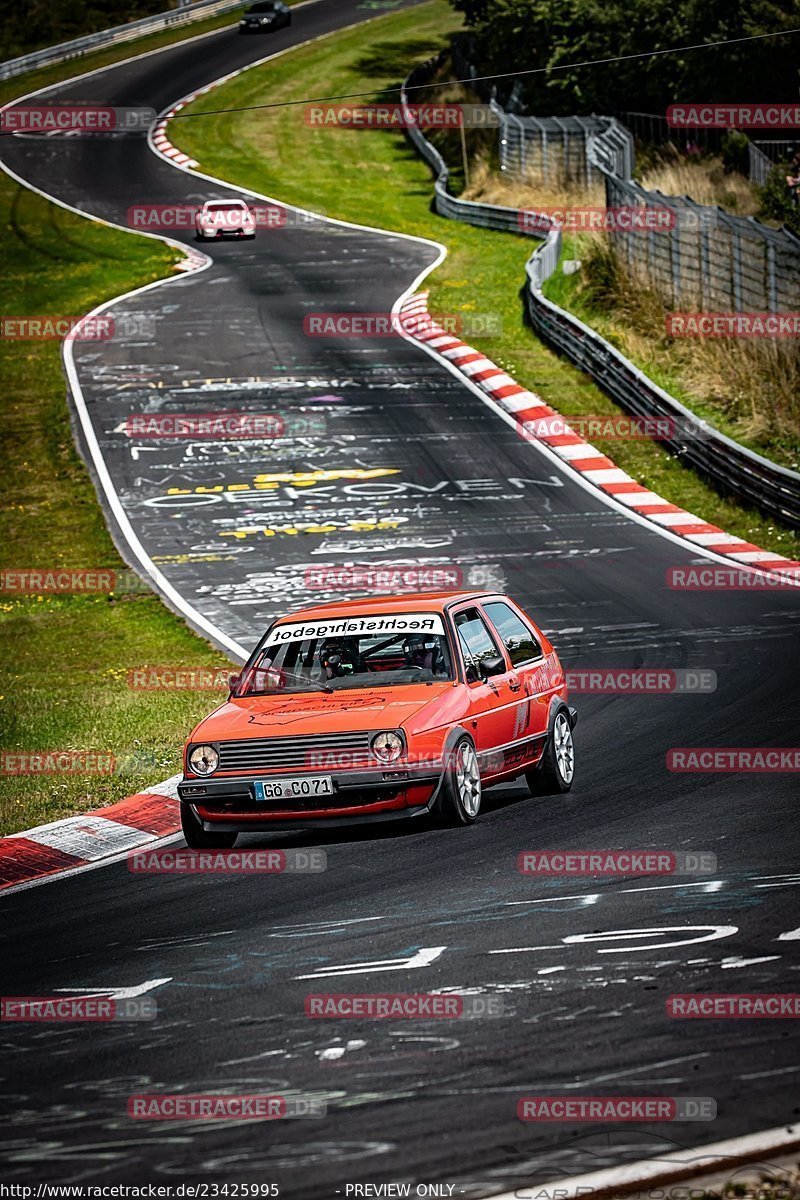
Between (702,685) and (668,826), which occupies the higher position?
(668,826)

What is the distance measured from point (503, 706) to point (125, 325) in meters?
27.3

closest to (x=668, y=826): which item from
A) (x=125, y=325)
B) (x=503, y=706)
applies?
(x=503, y=706)

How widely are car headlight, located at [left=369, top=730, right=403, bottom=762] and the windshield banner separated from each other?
4.54 feet

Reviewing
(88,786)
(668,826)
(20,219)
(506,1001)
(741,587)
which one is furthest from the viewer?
(20,219)

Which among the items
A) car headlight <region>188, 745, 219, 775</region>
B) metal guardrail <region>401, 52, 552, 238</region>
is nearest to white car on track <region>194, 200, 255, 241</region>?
metal guardrail <region>401, 52, 552, 238</region>

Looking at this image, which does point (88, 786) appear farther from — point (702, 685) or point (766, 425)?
point (766, 425)

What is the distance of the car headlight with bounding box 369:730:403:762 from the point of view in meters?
10.0

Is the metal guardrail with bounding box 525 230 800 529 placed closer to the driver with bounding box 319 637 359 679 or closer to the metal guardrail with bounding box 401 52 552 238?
the metal guardrail with bounding box 401 52 552 238

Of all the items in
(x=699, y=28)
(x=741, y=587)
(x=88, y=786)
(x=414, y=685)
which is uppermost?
(x=699, y=28)

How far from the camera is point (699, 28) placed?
39.5 m

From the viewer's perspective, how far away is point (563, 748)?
11805 mm

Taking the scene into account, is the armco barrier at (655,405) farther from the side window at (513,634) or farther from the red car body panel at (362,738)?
the red car body panel at (362,738)

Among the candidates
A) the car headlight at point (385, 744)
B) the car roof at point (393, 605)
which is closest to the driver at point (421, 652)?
the car roof at point (393, 605)

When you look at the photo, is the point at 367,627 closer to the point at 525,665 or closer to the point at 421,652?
the point at 421,652
